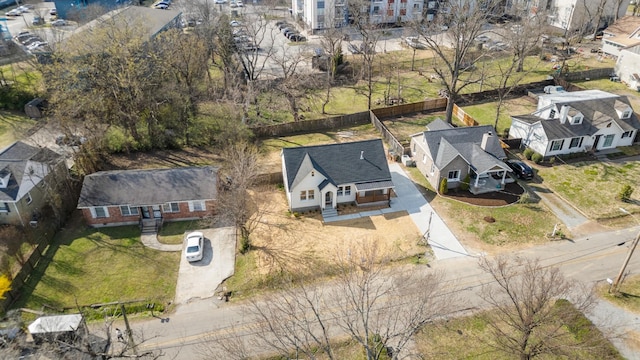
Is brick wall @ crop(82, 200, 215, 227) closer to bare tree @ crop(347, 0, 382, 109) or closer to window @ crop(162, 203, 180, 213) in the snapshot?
window @ crop(162, 203, 180, 213)

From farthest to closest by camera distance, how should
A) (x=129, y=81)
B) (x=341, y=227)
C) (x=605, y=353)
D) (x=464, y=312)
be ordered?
(x=129, y=81)
(x=341, y=227)
(x=464, y=312)
(x=605, y=353)

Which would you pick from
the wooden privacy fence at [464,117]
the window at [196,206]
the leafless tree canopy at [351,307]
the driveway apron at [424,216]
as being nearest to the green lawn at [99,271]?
the window at [196,206]

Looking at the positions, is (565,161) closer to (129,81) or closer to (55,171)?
(129,81)

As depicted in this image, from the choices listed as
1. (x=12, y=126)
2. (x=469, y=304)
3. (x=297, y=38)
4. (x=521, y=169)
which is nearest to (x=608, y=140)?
(x=521, y=169)

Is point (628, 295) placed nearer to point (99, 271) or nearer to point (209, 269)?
point (209, 269)

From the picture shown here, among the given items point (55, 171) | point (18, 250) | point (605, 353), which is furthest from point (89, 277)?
point (605, 353)

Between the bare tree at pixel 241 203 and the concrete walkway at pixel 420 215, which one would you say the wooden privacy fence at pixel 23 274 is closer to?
the bare tree at pixel 241 203
